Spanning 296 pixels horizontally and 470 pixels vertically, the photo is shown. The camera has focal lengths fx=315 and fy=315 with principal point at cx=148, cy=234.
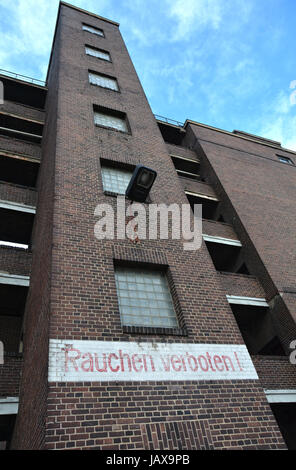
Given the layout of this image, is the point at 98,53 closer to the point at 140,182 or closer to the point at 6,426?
the point at 140,182

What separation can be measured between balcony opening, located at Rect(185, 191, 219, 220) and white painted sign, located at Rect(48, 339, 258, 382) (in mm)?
9102

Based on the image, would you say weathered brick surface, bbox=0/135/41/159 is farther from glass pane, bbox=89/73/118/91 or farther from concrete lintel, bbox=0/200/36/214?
glass pane, bbox=89/73/118/91

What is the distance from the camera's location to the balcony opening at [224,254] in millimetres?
12773

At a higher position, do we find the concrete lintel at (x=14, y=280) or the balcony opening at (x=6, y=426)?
the concrete lintel at (x=14, y=280)

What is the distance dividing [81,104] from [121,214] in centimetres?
598

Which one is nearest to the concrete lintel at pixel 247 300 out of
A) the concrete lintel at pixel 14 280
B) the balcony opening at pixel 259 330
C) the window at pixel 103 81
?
the balcony opening at pixel 259 330

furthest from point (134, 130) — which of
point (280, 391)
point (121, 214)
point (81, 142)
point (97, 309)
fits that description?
point (280, 391)

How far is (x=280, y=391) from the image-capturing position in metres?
8.52

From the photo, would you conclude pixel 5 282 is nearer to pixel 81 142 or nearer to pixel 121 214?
pixel 121 214

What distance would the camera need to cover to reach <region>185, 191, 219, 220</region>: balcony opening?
14578 mm

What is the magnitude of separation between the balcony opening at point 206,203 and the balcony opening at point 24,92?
10.3 metres

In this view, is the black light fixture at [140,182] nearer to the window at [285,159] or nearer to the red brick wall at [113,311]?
the red brick wall at [113,311]

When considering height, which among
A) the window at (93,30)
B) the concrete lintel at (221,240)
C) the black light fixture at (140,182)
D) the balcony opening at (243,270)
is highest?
the window at (93,30)

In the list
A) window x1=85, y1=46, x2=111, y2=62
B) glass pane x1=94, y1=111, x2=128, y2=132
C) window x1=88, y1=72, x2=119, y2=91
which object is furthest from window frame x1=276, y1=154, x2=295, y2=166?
glass pane x1=94, y1=111, x2=128, y2=132
